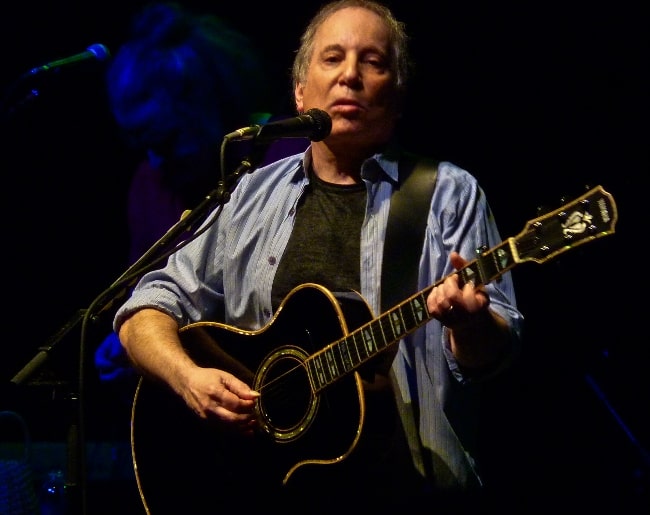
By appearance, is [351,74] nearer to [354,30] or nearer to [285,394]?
[354,30]

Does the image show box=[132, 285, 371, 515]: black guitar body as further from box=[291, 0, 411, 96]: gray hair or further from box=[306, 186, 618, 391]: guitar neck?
box=[291, 0, 411, 96]: gray hair

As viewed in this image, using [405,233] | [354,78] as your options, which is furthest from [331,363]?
[354,78]

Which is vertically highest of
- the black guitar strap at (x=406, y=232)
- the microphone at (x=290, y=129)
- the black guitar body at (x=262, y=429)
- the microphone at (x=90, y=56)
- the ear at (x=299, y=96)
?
the microphone at (x=90, y=56)

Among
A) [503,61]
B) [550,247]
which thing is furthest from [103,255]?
[550,247]

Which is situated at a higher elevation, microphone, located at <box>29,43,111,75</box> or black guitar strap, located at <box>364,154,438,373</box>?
microphone, located at <box>29,43,111,75</box>

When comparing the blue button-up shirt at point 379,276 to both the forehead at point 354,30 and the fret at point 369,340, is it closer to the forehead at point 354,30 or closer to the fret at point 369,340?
the fret at point 369,340

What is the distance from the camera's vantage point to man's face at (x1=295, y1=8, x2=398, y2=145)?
2.71m

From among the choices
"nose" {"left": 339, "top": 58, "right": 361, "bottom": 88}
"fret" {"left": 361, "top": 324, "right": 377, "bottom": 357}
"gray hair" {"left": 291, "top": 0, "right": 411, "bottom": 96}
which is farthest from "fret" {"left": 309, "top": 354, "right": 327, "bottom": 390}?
"gray hair" {"left": 291, "top": 0, "right": 411, "bottom": 96}

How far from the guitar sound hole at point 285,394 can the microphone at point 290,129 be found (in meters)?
0.66

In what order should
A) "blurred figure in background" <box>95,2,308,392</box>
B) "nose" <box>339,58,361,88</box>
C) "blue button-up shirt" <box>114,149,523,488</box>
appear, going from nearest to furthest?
"blue button-up shirt" <box>114,149,523,488</box>
"nose" <box>339,58,361,88</box>
"blurred figure in background" <box>95,2,308,392</box>

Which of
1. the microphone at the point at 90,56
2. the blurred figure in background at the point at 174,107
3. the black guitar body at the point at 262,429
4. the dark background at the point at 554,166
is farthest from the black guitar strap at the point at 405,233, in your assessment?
the microphone at the point at 90,56

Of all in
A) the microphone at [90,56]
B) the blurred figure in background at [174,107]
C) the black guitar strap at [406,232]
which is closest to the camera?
the black guitar strap at [406,232]

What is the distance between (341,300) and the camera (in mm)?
2355

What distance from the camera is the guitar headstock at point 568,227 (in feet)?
6.06
